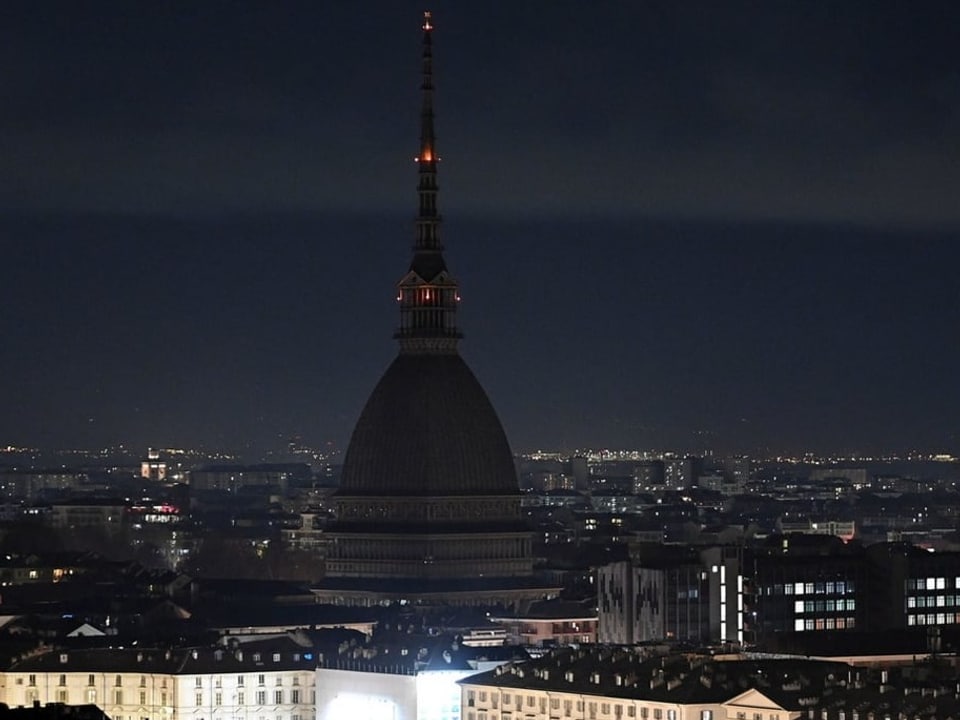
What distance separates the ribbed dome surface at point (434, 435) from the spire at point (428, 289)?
28.4 inches

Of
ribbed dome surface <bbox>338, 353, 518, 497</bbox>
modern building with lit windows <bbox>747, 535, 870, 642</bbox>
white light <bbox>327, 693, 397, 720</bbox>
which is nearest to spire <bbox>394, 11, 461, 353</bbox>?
ribbed dome surface <bbox>338, 353, 518, 497</bbox>

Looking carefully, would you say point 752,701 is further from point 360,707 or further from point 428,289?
point 428,289

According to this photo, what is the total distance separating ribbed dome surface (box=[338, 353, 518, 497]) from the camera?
17525cm

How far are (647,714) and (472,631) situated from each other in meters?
29.3

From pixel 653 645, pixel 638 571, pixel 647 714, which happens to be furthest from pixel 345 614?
pixel 647 714

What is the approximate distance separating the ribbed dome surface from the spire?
72 centimetres

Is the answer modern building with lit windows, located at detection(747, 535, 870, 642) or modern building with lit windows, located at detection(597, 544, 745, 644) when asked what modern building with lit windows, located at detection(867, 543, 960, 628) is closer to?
modern building with lit windows, located at detection(747, 535, 870, 642)

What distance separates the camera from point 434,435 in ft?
576

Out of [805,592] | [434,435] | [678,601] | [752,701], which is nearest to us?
[752,701]

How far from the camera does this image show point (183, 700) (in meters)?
122

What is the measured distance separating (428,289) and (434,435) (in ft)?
17.4

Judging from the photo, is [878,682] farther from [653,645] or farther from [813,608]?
[813,608]

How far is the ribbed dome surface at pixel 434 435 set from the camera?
175250 mm

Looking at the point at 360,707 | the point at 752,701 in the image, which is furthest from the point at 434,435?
the point at 752,701
